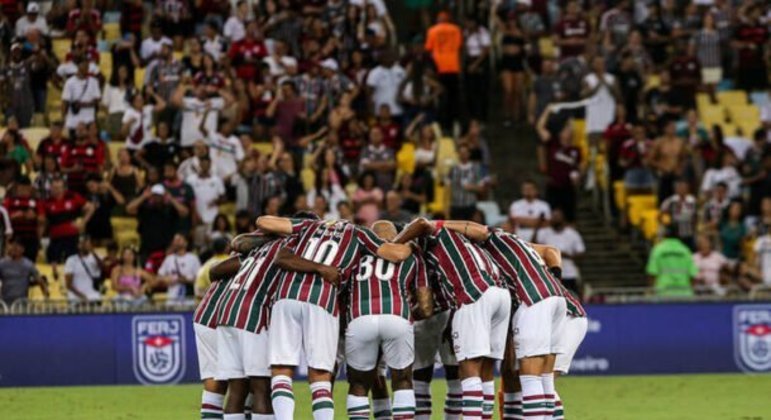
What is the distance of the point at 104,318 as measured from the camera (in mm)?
25297

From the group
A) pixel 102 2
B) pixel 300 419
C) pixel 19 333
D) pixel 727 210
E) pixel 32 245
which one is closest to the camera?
pixel 300 419

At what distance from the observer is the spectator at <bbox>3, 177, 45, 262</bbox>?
87.0 feet

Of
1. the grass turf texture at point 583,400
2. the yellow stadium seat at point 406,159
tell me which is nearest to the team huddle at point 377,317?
the grass turf texture at point 583,400

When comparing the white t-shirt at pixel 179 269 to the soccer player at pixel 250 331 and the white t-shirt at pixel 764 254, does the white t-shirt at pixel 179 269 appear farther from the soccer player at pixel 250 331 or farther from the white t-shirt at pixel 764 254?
the soccer player at pixel 250 331

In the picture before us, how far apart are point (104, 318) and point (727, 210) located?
969cm

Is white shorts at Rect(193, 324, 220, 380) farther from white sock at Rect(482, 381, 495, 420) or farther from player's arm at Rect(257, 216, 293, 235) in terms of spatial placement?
white sock at Rect(482, 381, 495, 420)

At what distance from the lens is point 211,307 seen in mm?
15430

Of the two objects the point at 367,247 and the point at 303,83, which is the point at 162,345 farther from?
the point at 367,247

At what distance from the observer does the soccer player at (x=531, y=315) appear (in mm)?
15312

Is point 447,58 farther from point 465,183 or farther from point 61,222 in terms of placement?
point 61,222

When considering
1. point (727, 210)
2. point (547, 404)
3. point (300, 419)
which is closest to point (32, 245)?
point (300, 419)

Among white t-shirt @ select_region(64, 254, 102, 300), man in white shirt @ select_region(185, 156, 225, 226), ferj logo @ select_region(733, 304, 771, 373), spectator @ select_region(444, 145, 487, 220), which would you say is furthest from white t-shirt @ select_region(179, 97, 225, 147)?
ferj logo @ select_region(733, 304, 771, 373)

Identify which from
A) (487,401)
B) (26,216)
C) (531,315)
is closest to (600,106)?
(26,216)

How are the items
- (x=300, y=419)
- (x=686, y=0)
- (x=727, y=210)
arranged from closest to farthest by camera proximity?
(x=300, y=419)
(x=727, y=210)
(x=686, y=0)
